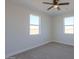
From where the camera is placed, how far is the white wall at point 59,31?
7.89 meters

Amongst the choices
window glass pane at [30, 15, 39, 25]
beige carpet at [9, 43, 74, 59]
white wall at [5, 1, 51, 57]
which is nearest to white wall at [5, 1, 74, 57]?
white wall at [5, 1, 51, 57]

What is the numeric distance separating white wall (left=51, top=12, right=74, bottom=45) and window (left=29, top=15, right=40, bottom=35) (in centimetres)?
224

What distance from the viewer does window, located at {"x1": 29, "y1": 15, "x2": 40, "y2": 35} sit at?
6402 millimetres

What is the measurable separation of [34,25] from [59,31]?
9.33ft

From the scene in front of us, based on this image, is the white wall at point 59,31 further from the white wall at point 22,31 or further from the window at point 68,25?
the window at point 68,25

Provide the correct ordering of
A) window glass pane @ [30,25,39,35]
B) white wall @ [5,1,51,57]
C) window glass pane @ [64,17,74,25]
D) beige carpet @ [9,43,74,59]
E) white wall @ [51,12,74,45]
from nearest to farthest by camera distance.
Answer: beige carpet @ [9,43,74,59]
white wall @ [5,1,51,57]
window glass pane @ [30,25,39,35]
window glass pane @ [64,17,74,25]
white wall @ [51,12,74,45]

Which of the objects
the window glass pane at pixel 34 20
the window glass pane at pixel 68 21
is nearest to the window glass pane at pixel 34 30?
the window glass pane at pixel 34 20

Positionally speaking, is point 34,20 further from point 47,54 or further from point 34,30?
point 47,54

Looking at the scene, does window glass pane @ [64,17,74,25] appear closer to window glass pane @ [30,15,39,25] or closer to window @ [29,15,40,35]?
window @ [29,15,40,35]

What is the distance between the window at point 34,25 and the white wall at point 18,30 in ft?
0.92

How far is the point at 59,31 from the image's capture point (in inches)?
343

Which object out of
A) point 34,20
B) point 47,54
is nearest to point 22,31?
point 34,20
